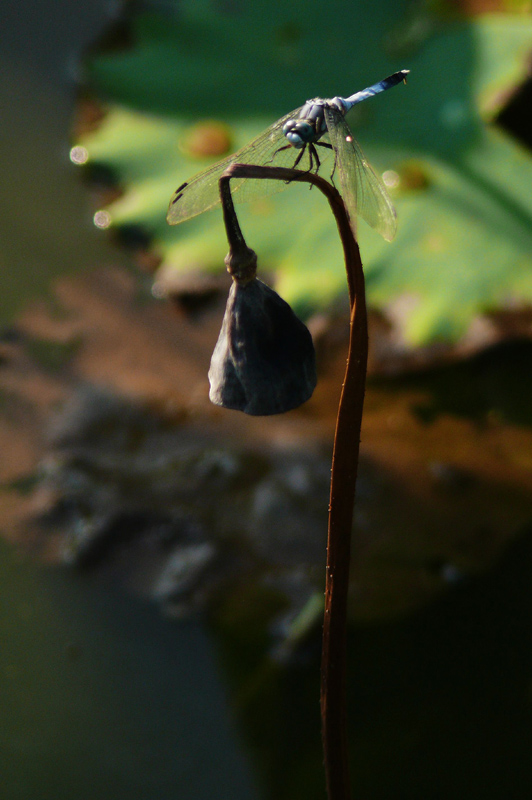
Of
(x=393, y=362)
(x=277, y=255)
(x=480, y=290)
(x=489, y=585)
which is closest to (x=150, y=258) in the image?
(x=277, y=255)

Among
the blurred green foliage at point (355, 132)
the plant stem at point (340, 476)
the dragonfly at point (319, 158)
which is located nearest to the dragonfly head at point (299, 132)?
the dragonfly at point (319, 158)

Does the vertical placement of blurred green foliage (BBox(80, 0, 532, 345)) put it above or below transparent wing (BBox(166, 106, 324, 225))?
below

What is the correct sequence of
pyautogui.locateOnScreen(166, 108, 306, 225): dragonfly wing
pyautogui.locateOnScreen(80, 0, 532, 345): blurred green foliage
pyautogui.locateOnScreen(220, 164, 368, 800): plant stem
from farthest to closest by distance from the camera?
pyautogui.locateOnScreen(80, 0, 532, 345): blurred green foliage
pyautogui.locateOnScreen(166, 108, 306, 225): dragonfly wing
pyautogui.locateOnScreen(220, 164, 368, 800): plant stem

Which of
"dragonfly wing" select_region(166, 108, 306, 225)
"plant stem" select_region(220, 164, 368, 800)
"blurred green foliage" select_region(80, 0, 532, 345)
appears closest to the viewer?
"plant stem" select_region(220, 164, 368, 800)

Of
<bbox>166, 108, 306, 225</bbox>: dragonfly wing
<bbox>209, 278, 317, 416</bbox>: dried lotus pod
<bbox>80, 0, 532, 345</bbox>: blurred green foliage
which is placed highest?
<bbox>166, 108, 306, 225</bbox>: dragonfly wing

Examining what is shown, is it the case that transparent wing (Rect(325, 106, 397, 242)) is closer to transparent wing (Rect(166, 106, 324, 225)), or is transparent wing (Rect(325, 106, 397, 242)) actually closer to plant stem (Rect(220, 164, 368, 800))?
transparent wing (Rect(166, 106, 324, 225))

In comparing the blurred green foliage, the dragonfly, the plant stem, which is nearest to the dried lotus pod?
the plant stem

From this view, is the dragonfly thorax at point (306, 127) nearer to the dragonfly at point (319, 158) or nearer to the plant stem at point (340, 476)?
the dragonfly at point (319, 158)

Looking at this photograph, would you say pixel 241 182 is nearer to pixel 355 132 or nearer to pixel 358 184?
pixel 358 184
